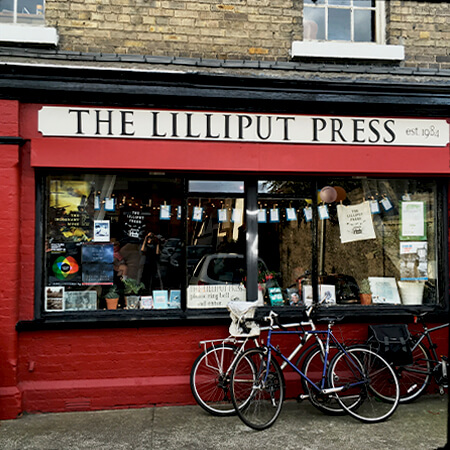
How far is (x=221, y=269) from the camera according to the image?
584cm

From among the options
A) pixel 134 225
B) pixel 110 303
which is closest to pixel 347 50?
pixel 134 225

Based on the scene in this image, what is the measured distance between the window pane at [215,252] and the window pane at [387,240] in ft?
4.24

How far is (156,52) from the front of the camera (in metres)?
5.56

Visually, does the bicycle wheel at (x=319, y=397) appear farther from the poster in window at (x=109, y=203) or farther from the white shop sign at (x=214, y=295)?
the poster in window at (x=109, y=203)

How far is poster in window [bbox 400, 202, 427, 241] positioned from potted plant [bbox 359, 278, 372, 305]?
0.77 metres


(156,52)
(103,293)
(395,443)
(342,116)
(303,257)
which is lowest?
(395,443)

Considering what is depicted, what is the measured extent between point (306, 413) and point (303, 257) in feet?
6.09

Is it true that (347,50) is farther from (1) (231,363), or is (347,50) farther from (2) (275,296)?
(1) (231,363)

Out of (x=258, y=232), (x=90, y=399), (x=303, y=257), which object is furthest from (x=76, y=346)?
(x=303, y=257)

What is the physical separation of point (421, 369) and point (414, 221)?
1.87m

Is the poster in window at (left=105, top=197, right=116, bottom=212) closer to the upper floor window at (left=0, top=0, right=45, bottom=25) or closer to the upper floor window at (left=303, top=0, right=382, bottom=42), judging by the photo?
the upper floor window at (left=0, top=0, right=45, bottom=25)

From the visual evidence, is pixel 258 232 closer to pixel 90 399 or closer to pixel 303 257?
pixel 303 257

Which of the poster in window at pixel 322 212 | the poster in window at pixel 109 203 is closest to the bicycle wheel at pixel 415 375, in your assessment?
the poster in window at pixel 322 212

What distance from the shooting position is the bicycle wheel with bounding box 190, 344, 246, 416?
5.03 m
